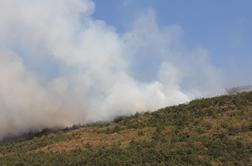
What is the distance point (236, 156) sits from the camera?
44.3m

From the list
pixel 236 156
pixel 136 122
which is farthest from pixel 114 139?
pixel 236 156

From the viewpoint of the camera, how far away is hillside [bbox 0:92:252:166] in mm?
45469

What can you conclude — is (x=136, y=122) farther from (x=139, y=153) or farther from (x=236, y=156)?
(x=236, y=156)

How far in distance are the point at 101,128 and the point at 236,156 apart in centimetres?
2619

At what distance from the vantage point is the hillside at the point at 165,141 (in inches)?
1790

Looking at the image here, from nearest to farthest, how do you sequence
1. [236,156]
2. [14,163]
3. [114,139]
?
[236,156]
[14,163]
[114,139]

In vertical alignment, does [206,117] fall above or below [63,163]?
above

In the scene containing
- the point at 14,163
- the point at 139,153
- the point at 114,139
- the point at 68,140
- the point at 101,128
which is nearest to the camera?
the point at 139,153

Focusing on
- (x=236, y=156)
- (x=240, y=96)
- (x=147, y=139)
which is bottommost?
(x=236, y=156)

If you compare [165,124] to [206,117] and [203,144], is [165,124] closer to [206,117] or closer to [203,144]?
[206,117]

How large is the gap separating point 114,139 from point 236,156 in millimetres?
16713

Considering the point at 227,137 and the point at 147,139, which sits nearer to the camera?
the point at 227,137

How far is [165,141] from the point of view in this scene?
52.2 meters

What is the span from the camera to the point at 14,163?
5325cm
